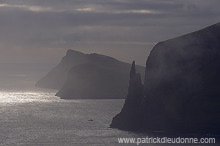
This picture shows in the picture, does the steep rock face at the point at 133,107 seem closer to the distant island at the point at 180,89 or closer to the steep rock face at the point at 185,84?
the distant island at the point at 180,89

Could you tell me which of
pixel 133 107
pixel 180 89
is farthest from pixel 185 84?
pixel 133 107

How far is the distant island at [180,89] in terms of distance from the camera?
154m

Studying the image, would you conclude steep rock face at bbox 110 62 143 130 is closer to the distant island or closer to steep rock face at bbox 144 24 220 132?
the distant island

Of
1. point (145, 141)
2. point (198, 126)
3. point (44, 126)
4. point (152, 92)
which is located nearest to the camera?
point (145, 141)

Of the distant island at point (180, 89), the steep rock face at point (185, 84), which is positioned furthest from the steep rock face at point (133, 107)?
the steep rock face at point (185, 84)

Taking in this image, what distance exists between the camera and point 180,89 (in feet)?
521

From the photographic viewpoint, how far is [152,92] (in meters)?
163

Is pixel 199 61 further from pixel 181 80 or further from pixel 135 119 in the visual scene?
pixel 135 119

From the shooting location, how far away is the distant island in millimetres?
153875

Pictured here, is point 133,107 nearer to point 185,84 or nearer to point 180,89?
point 180,89

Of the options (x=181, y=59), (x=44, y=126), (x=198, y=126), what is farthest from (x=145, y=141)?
(x=44, y=126)

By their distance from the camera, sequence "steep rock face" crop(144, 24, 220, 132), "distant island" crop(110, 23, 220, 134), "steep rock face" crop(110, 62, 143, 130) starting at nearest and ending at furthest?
"steep rock face" crop(144, 24, 220, 132) < "distant island" crop(110, 23, 220, 134) < "steep rock face" crop(110, 62, 143, 130)

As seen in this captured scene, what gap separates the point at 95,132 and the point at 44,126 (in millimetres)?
27258

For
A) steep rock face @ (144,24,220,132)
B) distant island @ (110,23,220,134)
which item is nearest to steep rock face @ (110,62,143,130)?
distant island @ (110,23,220,134)
